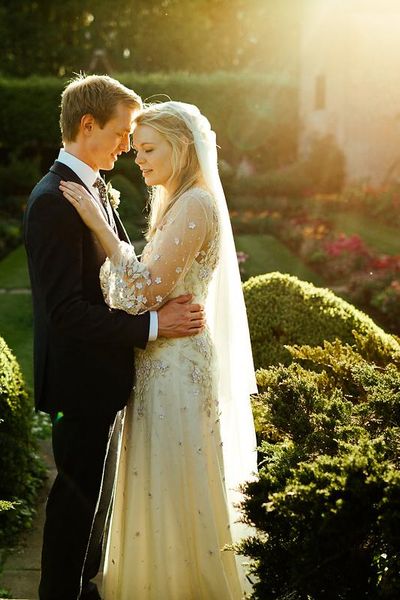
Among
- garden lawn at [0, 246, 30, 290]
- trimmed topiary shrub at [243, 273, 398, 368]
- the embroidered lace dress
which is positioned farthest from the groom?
garden lawn at [0, 246, 30, 290]

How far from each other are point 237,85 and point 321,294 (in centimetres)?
2122

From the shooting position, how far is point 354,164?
2350 centimetres

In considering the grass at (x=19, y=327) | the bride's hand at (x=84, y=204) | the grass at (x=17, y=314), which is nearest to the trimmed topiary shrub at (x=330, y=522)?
the bride's hand at (x=84, y=204)

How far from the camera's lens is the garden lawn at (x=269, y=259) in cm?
1387

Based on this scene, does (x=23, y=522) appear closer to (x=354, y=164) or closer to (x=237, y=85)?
(x=354, y=164)

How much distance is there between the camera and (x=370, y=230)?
Answer: 17719 mm

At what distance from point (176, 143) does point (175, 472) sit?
1547mm

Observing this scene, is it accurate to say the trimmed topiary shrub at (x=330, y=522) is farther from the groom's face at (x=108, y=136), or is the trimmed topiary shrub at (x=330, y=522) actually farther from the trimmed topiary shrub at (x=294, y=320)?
the trimmed topiary shrub at (x=294, y=320)

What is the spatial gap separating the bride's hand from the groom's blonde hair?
12.8 inches

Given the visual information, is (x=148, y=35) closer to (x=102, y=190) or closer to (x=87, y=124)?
(x=102, y=190)

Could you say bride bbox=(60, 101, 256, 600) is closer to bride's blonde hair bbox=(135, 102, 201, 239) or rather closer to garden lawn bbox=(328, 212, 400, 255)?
bride's blonde hair bbox=(135, 102, 201, 239)

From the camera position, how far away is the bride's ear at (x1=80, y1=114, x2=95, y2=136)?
3.47 metres

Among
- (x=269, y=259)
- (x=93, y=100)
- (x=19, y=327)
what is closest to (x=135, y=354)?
(x=93, y=100)

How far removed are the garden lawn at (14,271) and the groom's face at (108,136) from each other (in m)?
9.98
